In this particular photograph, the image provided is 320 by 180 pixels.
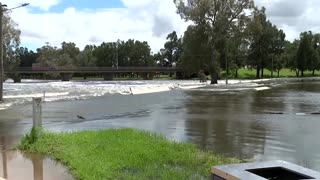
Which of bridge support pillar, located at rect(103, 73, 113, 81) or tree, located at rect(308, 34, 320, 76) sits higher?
tree, located at rect(308, 34, 320, 76)

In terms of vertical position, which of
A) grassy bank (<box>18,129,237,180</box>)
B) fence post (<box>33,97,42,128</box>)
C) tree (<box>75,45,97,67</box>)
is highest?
tree (<box>75,45,97,67</box>)

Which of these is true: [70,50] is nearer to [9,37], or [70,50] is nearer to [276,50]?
[276,50]

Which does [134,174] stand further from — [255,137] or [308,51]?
[308,51]

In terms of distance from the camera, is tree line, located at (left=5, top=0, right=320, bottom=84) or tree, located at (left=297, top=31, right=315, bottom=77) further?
tree, located at (left=297, top=31, right=315, bottom=77)

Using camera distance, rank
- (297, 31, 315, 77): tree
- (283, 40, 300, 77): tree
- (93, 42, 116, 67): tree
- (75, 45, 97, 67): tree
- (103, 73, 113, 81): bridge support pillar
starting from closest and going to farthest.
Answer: (297, 31, 315, 77): tree, (283, 40, 300, 77): tree, (103, 73, 113, 81): bridge support pillar, (75, 45, 97, 67): tree, (93, 42, 116, 67): tree

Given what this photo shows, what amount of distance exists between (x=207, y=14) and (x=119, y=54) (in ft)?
339

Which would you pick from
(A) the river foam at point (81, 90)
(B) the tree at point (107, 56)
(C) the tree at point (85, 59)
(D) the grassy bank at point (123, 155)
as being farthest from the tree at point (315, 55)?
(D) the grassy bank at point (123, 155)

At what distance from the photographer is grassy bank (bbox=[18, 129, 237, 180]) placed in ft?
26.6

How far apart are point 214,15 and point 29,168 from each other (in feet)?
227

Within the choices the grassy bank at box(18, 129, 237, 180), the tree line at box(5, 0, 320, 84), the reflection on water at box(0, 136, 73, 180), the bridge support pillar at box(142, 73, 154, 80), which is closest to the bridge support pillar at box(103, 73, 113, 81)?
the bridge support pillar at box(142, 73, 154, 80)

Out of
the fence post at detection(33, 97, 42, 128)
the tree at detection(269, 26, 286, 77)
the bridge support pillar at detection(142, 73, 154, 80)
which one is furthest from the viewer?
the bridge support pillar at detection(142, 73, 154, 80)

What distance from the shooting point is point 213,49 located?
7531 cm

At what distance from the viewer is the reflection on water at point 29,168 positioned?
8.10 m

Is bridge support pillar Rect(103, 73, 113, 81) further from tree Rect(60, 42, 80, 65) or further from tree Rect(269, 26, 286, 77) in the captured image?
tree Rect(269, 26, 286, 77)
